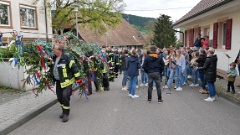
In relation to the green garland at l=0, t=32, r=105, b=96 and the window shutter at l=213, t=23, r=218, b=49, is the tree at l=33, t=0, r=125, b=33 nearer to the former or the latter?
the window shutter at l=213, t=23, r=218, b=49

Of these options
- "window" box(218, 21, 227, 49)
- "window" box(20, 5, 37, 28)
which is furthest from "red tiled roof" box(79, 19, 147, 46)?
"window" box(218, 21, 227, 49)

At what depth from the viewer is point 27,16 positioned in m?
23.0

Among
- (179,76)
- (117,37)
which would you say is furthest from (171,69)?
(117,37)

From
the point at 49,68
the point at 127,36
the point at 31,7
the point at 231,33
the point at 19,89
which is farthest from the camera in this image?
the point at 127,36

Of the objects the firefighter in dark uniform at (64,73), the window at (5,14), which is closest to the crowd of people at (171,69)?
the firefighter in dark uniform at (64,73)

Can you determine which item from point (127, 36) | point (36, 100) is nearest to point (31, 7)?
point (36, 100)

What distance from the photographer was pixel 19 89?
31.2ft

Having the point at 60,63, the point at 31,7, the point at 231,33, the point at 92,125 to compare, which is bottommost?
the point at 92,125

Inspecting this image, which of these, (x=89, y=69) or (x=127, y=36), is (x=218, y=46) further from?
(x=127, y=36)

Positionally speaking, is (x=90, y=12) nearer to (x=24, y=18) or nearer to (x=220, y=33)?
(x=24, y=18)

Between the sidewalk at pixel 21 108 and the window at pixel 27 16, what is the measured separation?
1507cm

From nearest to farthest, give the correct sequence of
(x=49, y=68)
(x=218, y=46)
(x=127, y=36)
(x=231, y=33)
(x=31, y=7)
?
(x=49, y=68) → (x=231, y=33) → (x=218, y=46) → (x=31, y=7) → (x=127, y=36)

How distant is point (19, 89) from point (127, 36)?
42038 mm

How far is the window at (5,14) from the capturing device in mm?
19875
